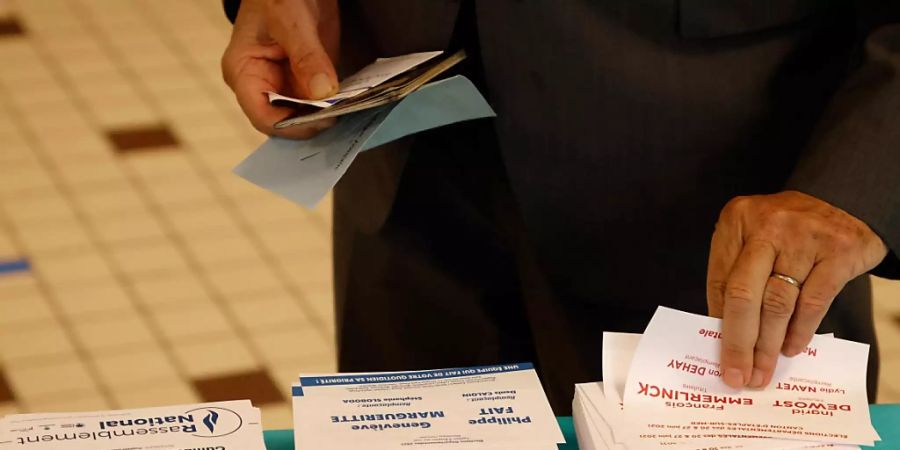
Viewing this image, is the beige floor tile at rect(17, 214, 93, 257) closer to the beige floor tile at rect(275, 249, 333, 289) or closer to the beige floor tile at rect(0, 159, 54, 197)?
the beige floor tile at rect(0, 159, 54, 197)

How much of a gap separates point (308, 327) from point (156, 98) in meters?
1.34

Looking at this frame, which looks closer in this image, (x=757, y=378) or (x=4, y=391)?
(x=757, y=378)

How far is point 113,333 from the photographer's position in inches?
117

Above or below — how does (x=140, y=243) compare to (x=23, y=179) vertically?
below

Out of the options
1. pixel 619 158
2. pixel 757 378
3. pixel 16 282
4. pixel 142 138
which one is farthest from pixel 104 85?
pixel 757 378

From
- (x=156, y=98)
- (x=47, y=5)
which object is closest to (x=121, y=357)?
(x=156, y=98)

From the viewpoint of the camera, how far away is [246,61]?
1.55m

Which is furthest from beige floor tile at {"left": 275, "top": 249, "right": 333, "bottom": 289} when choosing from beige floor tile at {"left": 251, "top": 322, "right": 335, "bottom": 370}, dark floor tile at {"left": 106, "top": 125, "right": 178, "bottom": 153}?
dark floor tile at {"left": 106, "top": 125, "right": 178, "bottom": 153}

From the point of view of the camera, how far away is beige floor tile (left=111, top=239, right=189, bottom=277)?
10.5 ft

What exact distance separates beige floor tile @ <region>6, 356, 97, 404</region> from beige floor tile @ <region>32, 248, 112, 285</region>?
0.33 metres

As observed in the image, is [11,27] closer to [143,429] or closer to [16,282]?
[16,282]

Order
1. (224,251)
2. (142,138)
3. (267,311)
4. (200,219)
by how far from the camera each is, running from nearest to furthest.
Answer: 1. (267,311)
2. (224,251)
3. (200,219)
4. (142,138)

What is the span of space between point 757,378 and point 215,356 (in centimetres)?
194

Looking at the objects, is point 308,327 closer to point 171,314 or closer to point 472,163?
point 171,314
